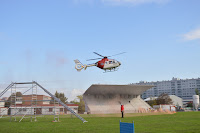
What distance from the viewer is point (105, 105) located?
78750mm

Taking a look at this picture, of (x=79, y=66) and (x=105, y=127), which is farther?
(x=79, y=66)

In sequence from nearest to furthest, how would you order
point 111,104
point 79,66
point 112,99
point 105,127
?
point 105,127 < point 79,66 < point 111,104 < point 112,99

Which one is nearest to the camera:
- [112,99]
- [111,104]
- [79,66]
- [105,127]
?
[105,127]

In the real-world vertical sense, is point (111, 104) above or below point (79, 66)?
below

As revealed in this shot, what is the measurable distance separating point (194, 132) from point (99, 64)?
17.2 m

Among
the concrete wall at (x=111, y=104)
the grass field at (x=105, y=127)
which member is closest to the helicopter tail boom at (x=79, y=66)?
the grass field at (x=105, y=127)

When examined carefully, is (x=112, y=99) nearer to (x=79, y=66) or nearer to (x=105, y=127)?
(x=79, y=66)

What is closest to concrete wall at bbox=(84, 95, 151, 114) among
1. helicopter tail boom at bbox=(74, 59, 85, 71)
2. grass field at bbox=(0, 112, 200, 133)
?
helicopter tail boom at bbox=(74, 59, 85, 71)

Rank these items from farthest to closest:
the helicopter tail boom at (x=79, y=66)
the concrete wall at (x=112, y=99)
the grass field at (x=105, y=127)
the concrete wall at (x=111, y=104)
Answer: the concrete wall at (x=112, y=99) → the concrete wall at (x=111, y=104) → the helicopter tail boom at (x=79, y=66) → the grass field at (x=105, y=127)

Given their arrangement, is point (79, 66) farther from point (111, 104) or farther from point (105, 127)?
point (111, 104)

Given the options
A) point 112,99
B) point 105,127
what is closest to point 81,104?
point 112,99

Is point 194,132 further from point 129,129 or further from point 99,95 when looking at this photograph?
point 99,95

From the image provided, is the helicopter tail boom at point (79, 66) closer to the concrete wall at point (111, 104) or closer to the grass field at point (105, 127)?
the grass field at point (105, 127)

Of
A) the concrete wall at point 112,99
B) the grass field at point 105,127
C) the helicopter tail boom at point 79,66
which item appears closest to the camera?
→ the grass field at point 105,127
